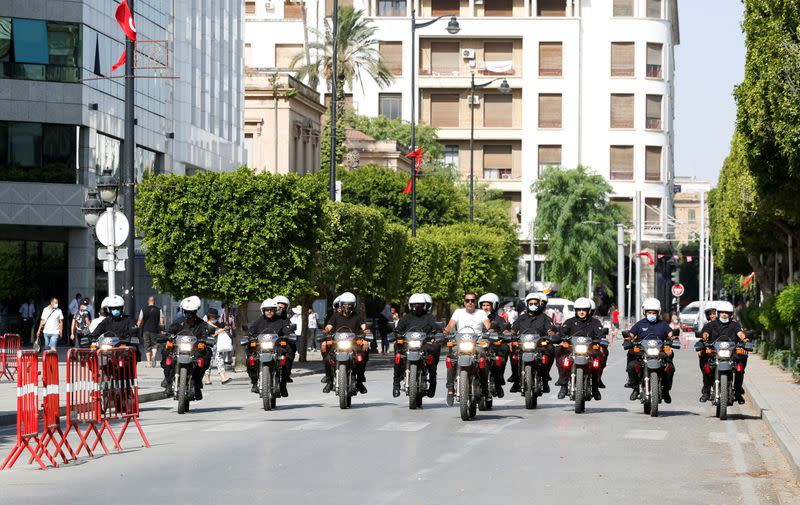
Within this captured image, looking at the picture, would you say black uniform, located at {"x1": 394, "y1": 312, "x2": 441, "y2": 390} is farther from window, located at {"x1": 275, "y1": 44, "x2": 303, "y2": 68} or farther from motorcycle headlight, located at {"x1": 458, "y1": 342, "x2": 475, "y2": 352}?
window, located at {"x1": 275, "y1": 44, "x2": 303, "y2": 68}

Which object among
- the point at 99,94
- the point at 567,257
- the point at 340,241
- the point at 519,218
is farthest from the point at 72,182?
the point at 519,218

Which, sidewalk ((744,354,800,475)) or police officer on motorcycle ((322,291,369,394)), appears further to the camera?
police officer on motorcycle ((322,291,369,394))

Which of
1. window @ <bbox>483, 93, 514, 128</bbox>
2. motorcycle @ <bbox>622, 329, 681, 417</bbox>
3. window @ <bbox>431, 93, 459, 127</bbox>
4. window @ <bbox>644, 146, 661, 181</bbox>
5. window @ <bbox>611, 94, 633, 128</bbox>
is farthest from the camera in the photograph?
window @ <bbox>431, 93, 459, 127</bbox>

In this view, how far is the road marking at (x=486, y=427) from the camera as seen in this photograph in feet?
60.2

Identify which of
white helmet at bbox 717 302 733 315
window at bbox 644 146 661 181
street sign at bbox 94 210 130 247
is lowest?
white helmet at bbox 717 302 733 315

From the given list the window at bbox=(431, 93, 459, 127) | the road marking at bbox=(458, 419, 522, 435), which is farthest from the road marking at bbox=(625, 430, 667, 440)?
the window at bbox=(431, 93, 459, 127)

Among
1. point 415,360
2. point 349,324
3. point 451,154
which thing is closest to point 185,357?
point 349,324

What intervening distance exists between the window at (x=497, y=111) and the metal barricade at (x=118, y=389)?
88.0 metres

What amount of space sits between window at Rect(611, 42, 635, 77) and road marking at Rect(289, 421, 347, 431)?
86597 millimetres

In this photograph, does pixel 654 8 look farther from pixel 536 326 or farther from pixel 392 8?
pixel 536 326

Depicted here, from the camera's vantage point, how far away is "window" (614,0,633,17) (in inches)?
4126

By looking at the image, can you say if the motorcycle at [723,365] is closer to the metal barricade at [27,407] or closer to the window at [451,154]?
the metal barricade at [27,407]

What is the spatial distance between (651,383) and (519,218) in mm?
84124

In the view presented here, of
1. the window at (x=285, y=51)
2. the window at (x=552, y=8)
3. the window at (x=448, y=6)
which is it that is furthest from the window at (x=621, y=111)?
the window at (x=285, y=51)
